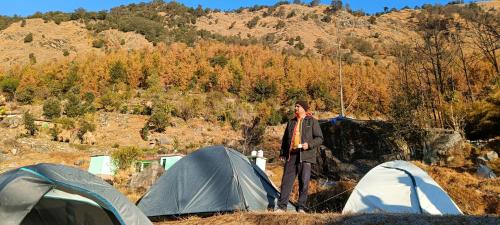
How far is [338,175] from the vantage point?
1180 centimetres

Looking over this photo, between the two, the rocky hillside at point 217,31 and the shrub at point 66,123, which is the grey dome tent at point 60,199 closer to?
the shrub at point 66,123

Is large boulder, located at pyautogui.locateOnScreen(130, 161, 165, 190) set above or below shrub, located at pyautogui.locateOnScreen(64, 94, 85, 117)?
→ below

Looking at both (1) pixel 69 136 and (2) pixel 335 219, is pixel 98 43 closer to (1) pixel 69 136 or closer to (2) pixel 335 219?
(1) pixel 69 136

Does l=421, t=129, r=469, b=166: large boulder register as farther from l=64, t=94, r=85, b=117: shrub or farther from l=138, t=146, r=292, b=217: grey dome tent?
l=64, t=94, r=85, b=117: shrub

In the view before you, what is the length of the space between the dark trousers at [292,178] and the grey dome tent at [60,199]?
1.83 m

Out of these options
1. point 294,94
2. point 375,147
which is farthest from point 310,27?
point 375,147

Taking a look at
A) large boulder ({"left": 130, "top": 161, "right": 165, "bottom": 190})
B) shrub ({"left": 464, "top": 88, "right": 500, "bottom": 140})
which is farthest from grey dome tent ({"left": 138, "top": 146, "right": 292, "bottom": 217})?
shrub ({"left": 464, "top": 88, "right": 500, "bottom": 140})

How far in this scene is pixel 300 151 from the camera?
581 cm

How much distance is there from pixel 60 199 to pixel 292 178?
2.78 metres

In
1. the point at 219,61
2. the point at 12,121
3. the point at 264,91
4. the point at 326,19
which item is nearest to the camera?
the point at 12,121

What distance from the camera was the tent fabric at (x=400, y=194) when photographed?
20.1 ft

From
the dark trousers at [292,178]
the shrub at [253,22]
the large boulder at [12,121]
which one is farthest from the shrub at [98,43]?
the dark trousers at [292,178]

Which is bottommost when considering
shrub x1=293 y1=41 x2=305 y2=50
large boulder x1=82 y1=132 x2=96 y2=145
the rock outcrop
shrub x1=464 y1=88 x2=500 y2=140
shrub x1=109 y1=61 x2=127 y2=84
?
large boulder x1=82 y1=132 x2=96 y2=145

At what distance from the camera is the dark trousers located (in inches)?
228
